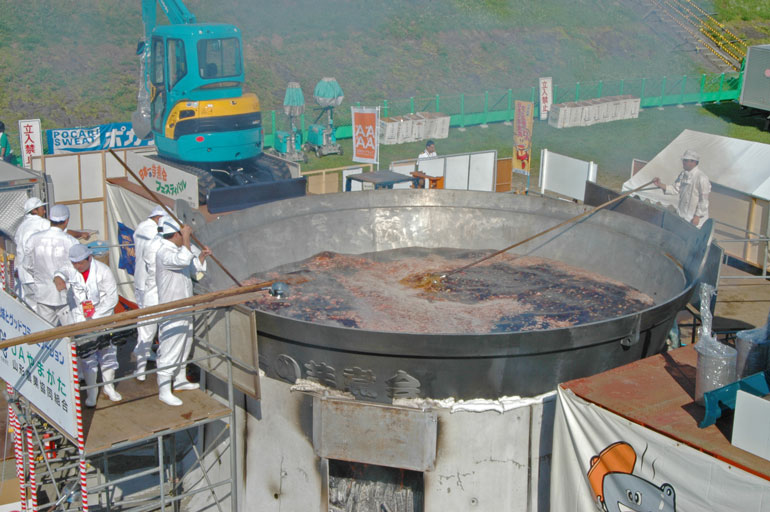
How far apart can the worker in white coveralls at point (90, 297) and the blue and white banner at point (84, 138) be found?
15192mm

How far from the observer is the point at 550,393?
23.7 ft

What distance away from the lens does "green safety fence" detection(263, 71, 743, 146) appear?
1169 inches

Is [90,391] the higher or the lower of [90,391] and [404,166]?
the lower

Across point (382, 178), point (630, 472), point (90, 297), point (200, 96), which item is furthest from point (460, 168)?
point (630, 472)

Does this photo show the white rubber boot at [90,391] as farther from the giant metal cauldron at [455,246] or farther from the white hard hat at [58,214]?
the white hard hat at [58,214]

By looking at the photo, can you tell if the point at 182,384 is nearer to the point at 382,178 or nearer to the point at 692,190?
the point at 382,178

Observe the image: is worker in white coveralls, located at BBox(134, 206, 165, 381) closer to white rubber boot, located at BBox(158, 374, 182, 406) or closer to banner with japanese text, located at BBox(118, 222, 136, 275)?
white rubber boot, located at BBox(158, 374, 182, 406)

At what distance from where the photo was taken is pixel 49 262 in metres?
8.13

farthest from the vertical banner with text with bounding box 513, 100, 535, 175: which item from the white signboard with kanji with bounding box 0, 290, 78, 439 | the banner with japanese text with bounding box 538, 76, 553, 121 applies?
the white signboard with kanji with bounding box 0, 290, 78, 439

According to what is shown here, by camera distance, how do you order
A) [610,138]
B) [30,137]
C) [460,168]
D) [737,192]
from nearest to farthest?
1. [737,192]
2. [460,168]
3. [30,137]
4. [610,138]

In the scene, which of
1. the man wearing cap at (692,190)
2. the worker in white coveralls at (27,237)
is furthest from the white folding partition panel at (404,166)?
the worker in white coveralls at (27,237)

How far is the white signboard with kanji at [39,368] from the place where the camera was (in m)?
6.04

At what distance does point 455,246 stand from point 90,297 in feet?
20.0

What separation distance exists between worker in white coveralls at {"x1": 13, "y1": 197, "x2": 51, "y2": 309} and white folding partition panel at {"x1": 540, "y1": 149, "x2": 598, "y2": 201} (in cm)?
1042
